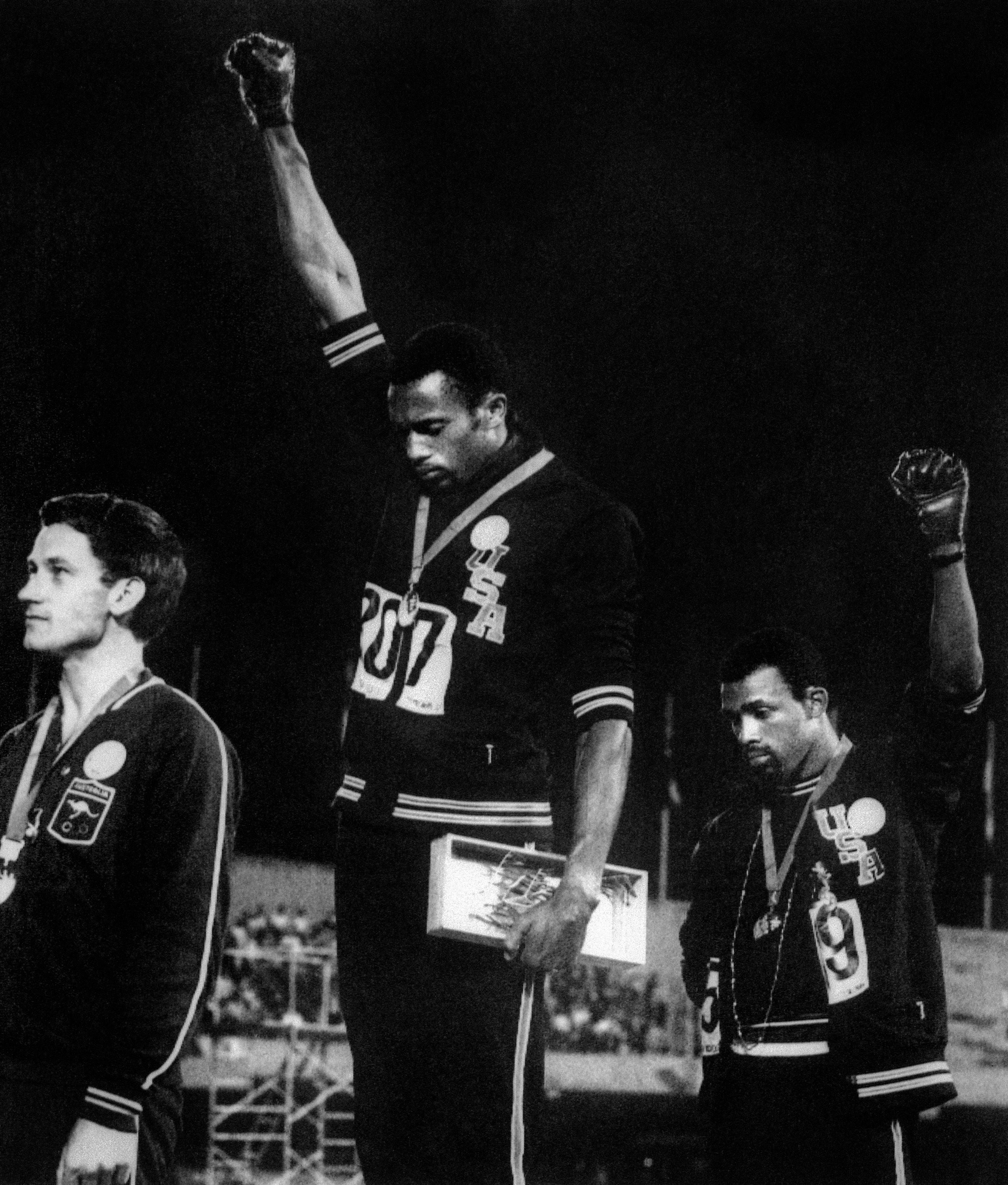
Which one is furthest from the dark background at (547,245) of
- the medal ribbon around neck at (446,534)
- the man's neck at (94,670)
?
the medal ribbon around neck at (446,534)

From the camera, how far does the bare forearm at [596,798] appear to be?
1.85m

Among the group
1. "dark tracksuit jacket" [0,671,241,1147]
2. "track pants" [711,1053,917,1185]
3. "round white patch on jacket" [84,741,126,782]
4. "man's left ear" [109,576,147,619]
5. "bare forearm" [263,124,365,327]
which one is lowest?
"track pants" [711,1053,917,1185]

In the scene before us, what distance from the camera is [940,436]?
3131 millimetres

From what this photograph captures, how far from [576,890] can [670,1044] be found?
21.8ft

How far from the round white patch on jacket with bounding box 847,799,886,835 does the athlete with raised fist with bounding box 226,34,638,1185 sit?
700 millimetres

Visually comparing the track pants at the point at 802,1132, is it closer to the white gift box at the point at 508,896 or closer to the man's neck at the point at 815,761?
the man's neck at the point at 815,761

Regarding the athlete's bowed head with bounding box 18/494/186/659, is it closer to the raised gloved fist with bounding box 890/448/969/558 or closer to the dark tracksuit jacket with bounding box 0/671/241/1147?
the dark tracksuit jacket with bounding box 0/671/241/1147

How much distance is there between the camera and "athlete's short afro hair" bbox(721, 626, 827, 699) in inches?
107

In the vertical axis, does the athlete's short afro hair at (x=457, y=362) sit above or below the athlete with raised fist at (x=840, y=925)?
above

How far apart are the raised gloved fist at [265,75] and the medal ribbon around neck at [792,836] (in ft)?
4.74

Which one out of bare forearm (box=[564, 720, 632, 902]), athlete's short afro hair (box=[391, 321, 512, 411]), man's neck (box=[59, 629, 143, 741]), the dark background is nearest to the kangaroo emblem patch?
man's neck (box=[59, 629, 143, 741])

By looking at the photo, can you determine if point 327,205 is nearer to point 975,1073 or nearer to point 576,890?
point 576,890

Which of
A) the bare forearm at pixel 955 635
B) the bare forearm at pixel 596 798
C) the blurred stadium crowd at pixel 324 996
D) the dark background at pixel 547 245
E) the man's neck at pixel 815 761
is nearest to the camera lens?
the bare forearm at pixel 596 798

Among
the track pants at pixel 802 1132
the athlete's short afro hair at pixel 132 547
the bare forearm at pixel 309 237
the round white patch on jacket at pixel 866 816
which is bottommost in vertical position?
the track pants at pixel 802 1132
